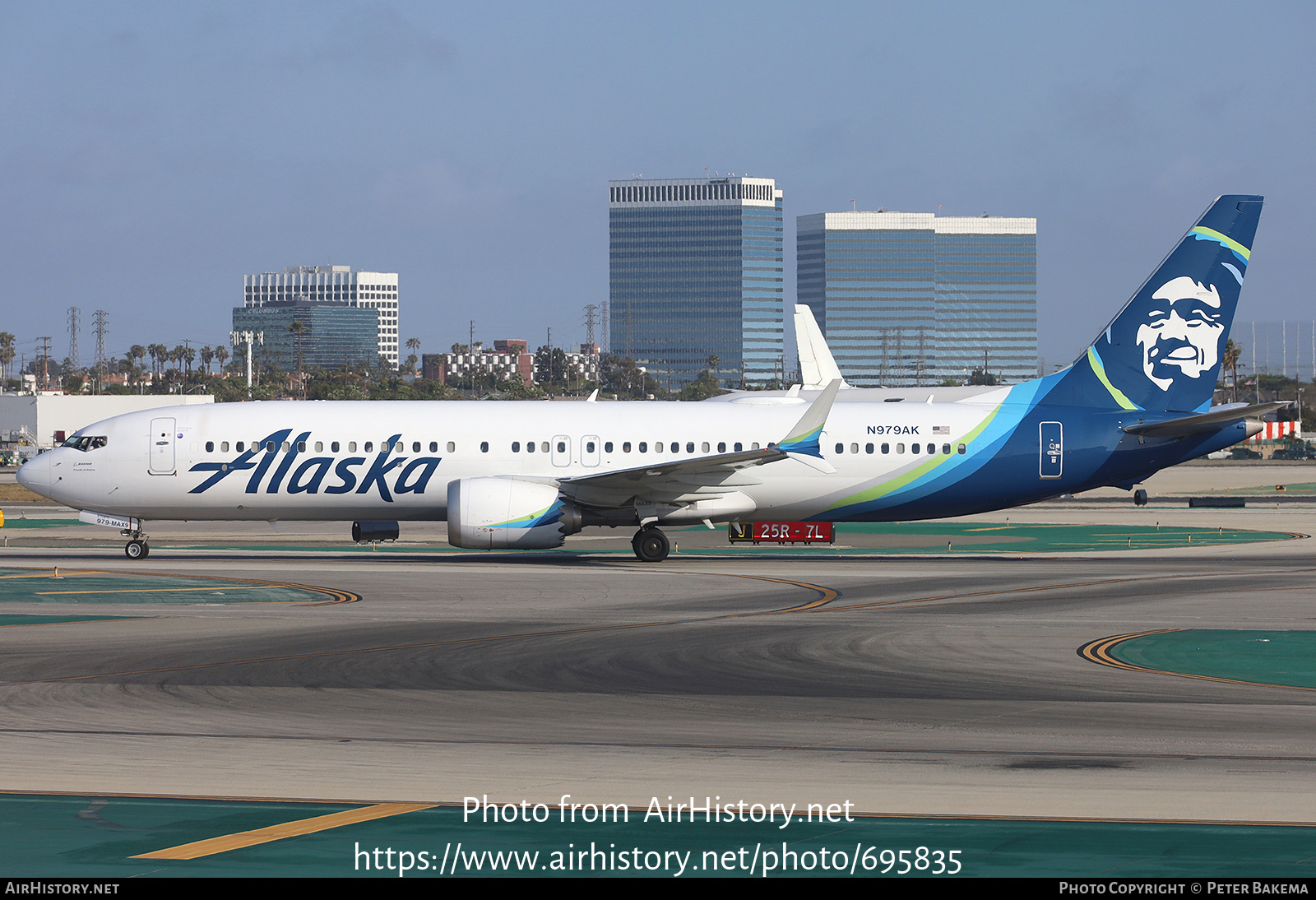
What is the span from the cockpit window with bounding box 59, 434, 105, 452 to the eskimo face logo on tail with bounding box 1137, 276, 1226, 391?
28.8 m

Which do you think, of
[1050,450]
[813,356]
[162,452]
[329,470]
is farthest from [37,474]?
[813,356]

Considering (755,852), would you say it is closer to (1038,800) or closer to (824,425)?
(1038,800)

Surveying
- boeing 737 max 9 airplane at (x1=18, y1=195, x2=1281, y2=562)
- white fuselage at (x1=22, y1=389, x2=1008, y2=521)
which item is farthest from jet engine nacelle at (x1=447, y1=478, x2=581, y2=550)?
white fuselage at (x1=22, y1=389, x2=1008, y2=521)

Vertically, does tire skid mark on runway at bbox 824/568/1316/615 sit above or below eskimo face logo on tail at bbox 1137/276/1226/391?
below

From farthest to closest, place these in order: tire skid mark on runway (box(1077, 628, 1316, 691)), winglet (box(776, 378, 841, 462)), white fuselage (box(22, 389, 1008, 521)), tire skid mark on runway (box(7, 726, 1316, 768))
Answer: white fuselage (box(22, 389, 1008, 521)) → winglet (box(776, 378, 841, 462)) → tire skid mark on runway (box(1077, 628, 1316, 691)) → tire skid mark on runway (box(7, 726, 1316, 768))

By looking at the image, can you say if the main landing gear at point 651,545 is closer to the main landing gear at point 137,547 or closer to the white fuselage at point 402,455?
the white fuselage at point 402,455

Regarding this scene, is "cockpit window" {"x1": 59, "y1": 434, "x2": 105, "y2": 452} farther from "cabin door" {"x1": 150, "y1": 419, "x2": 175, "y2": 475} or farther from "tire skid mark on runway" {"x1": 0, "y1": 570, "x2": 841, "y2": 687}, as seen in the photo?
"tire skid mark on runway" {"x1": 0, "y1": 570, "x2": 841, "y2": 687}

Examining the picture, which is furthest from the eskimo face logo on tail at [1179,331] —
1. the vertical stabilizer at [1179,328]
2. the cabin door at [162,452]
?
the cabin door at [162,452]

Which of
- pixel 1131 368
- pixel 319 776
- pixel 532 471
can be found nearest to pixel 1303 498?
pixel 1131 368

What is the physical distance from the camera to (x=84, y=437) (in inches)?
1484

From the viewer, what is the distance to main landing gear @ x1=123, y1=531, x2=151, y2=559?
37.6 m

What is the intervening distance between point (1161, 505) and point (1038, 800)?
191ft

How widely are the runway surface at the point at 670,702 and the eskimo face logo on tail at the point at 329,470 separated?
6.39 m

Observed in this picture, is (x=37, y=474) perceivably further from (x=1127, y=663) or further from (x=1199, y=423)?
(x=1199, y=423)
